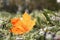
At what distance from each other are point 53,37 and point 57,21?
0.36m

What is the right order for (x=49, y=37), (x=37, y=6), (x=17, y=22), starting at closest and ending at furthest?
(x=49, y=37) < (x=17, y=22) < (x=37, y=6)

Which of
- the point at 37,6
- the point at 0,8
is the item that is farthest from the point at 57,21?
the point at 37,6

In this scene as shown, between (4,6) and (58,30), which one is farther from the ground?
(4,6)

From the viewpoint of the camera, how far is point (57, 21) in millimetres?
2078

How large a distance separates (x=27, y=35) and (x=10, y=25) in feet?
0.56

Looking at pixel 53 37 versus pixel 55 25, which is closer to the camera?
pixel 53 37

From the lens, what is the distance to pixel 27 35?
186 centimetres

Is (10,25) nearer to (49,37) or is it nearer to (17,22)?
(17,22)

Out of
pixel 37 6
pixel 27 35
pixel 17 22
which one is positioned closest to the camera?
pixel 27 35

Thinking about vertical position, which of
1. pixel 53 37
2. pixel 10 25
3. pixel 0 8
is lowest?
pixel 53 37

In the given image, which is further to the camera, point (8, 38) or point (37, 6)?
point (37, 6)

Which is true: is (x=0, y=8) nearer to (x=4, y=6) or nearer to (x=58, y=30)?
(x=4, y=6)

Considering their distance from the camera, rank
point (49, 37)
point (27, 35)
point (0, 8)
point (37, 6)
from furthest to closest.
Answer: point (37, 6), point (0, 8), point (27, 35), point (49, 37)

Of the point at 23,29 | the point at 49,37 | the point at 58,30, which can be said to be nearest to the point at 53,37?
the point at 49,37
